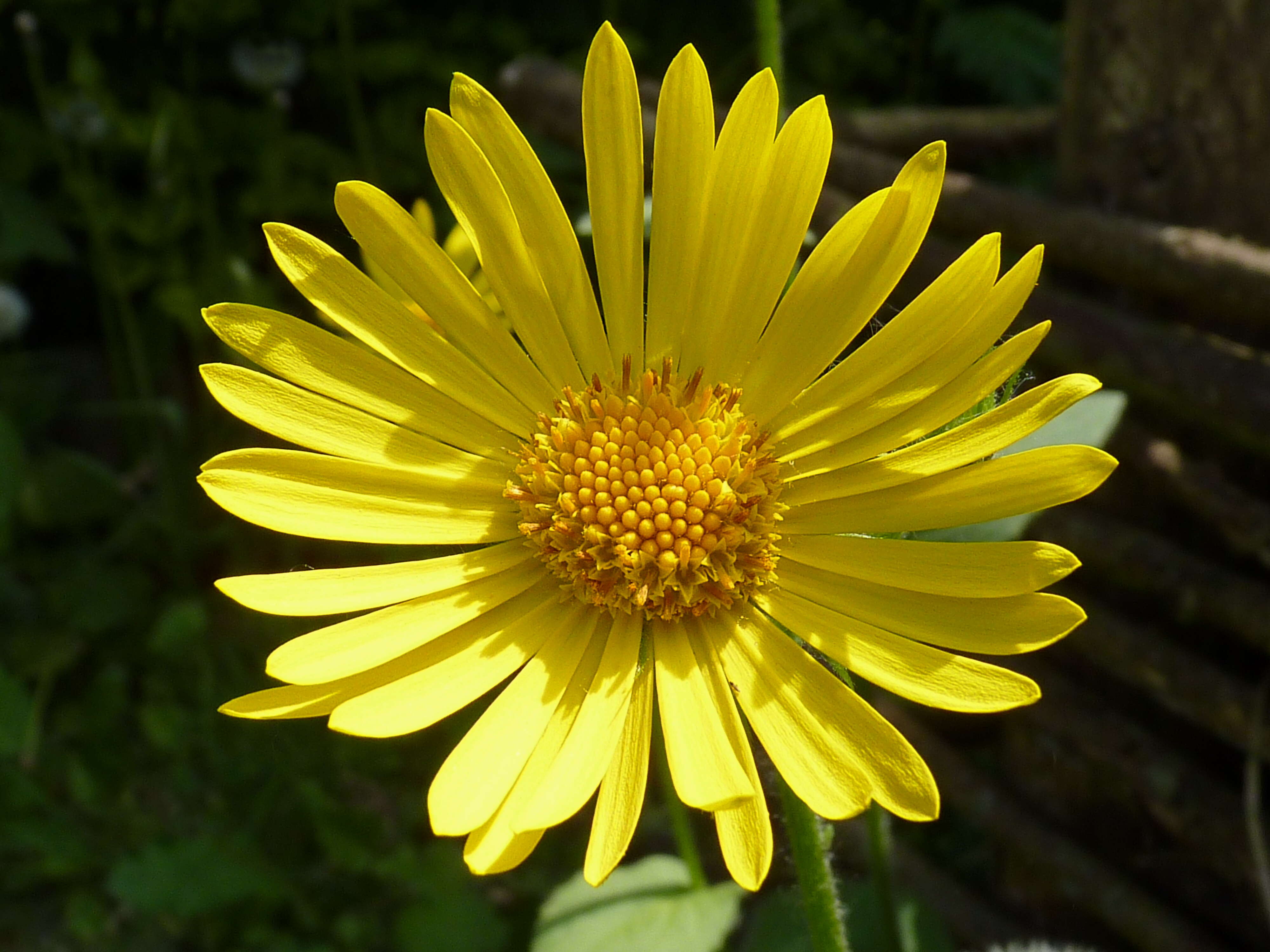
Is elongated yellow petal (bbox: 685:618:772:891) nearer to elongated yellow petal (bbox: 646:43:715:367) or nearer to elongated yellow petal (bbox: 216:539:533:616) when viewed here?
elongated yellow petal (bbox: 216:539:533:616)

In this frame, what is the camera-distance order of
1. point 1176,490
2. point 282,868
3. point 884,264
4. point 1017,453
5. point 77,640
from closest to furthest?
point 1017,453
point 884,264
point 1176,490
point 282,868
point 77,640

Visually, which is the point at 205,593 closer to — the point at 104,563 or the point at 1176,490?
the point at 104,563

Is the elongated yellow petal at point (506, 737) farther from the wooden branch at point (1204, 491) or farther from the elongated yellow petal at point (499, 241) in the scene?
the wooden branch at point (1204, 491)

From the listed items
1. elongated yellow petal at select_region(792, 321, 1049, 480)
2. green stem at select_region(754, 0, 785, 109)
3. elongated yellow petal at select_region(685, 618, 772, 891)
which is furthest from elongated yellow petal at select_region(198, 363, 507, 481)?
green stem at select_region(754, 0, 785, 109)

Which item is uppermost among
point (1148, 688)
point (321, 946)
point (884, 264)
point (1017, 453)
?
point (884, 264)

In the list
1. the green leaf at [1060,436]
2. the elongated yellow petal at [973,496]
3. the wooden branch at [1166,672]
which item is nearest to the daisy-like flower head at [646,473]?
the elongated yellow petal at [973,496]

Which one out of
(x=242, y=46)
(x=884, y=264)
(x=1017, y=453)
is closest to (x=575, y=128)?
(x=242, y=46)

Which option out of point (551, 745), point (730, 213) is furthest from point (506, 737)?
point (730, 213)
